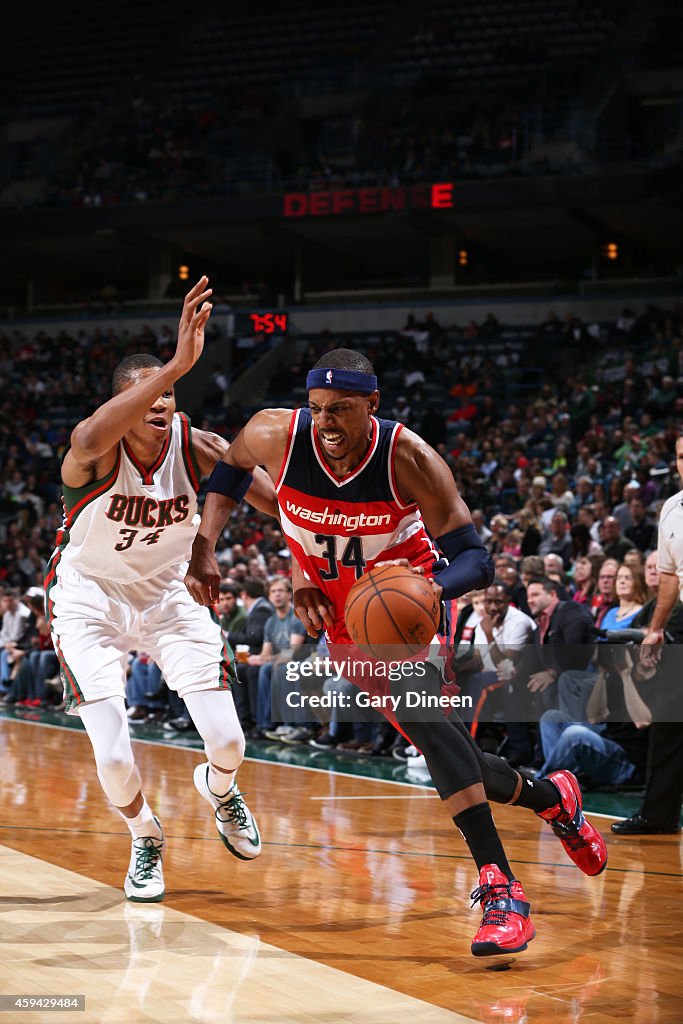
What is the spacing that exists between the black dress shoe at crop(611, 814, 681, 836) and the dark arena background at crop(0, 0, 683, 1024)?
44mm

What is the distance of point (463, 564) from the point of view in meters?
3.84

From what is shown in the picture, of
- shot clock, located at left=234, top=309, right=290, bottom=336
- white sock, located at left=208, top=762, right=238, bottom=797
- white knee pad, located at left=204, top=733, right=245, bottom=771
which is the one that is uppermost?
shot clock, located at left=234, top=309, right=290, bottom=336

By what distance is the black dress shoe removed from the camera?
6.21 m

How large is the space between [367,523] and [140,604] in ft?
4.00

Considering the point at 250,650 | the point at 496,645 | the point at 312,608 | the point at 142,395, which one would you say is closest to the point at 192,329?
the point at 142,395

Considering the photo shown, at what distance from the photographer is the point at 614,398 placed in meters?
17.4

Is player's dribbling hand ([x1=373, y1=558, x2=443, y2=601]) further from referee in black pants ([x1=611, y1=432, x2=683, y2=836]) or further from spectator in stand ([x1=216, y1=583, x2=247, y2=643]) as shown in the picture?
spectator in stand ([x1=216, y1=583, x2=247, y2=643])

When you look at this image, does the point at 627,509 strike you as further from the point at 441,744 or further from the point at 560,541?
the point at 441,744

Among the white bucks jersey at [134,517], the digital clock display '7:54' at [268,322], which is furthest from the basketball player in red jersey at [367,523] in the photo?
the digital clock display '7:54' at [268,322]

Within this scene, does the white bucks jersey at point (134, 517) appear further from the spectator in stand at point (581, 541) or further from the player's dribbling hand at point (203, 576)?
the spectator in stand at point (581, 541)

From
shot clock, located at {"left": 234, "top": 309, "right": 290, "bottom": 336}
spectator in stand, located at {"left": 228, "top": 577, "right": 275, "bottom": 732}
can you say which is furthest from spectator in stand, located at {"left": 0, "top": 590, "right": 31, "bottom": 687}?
shot clock, located at {"left": 234, "top": 309, "right": 290, "bottom": 336}

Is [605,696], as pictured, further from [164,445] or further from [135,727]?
[135,727]

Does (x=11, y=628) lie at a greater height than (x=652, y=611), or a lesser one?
lesser

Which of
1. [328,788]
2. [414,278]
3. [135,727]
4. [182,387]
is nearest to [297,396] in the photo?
[182,387]
